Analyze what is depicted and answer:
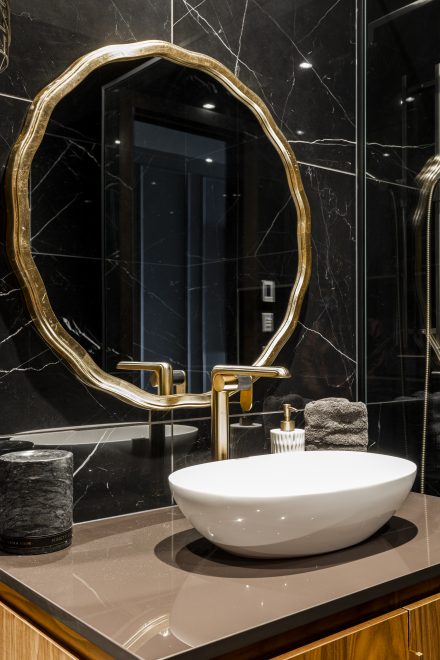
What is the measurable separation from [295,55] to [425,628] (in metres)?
1.45

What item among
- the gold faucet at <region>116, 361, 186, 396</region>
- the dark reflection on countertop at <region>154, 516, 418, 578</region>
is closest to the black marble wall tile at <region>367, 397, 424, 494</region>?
the dark reflection on countertop at <region>154, 516, 418, 578</region>

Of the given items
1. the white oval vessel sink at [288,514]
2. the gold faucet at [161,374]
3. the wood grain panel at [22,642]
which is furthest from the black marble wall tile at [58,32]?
the wood grain panel at [22,642]

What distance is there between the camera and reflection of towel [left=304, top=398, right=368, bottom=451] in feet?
5.31

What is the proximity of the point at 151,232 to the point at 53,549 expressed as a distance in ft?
2.27

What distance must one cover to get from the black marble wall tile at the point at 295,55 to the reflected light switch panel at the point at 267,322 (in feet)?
1.52

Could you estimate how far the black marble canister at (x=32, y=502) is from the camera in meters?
1.11

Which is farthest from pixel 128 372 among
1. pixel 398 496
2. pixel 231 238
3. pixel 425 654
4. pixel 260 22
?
pixel 260 22

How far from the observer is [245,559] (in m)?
1.10

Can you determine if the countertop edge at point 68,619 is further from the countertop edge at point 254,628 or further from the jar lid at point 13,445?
the jar lid at point 13,445

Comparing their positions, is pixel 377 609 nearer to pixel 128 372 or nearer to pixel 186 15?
pixel 128 372

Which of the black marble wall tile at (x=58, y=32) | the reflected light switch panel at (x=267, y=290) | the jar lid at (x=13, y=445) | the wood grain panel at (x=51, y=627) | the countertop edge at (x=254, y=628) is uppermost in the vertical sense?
the black marble wall tile at (x=58, y=32)

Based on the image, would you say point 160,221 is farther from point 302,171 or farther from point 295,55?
point 295,55

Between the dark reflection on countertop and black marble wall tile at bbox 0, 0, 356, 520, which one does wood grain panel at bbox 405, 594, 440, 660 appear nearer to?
the dark reflection on countertop

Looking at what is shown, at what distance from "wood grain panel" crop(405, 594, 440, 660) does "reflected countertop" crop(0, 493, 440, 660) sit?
0.04 meters
